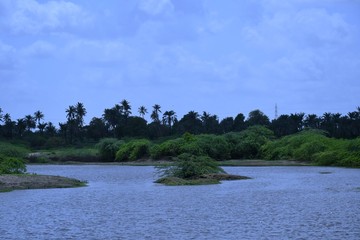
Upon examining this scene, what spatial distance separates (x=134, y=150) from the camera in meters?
139

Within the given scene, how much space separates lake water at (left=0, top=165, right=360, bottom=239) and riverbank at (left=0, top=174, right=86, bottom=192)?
2.62 m

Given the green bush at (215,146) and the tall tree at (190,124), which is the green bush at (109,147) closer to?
the green bush at (215,146)

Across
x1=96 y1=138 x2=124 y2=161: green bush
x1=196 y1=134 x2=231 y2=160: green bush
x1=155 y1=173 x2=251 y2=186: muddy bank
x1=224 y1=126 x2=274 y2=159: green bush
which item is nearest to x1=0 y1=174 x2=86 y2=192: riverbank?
x1=155 y1=173 x2=251 y2=186: muddy bank

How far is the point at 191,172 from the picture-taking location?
6469 cm

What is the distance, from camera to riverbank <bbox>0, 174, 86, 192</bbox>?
54.5 meters

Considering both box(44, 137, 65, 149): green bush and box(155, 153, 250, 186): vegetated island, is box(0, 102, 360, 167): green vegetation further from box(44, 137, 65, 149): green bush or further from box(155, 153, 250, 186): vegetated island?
box(155, 153, 250, 186): vegetated island

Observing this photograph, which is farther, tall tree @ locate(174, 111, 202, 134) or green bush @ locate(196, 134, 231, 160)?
tall tree @ locate(174, 111, 202, 134)

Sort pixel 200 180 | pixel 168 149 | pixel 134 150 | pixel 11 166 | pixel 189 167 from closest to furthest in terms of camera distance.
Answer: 1. pixel 11 166
2. pixel 200 180
3. pixel 189 167
4. pixel 168 149
5. pixel 134 150

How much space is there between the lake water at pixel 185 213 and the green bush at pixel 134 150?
81700 mm

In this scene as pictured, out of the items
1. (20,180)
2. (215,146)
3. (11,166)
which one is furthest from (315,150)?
(20,180)

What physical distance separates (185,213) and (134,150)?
337 feet

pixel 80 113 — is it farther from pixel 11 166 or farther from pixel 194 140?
pixel 11 166

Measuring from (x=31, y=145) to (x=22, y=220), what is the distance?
146001mm

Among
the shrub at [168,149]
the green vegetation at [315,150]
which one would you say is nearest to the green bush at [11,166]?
the green vegetation at [315,150]
